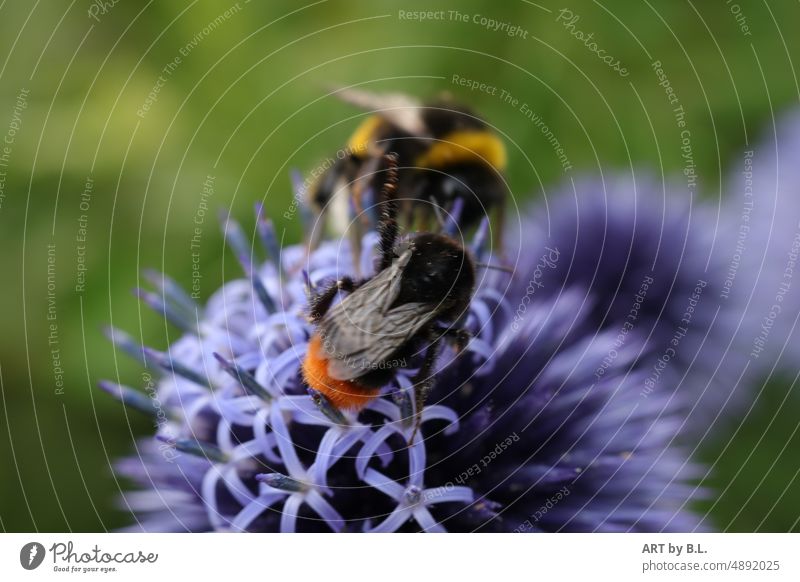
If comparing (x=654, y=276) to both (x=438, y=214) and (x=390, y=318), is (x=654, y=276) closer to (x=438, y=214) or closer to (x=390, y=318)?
(x=438, y=214)

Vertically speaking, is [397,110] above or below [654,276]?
above

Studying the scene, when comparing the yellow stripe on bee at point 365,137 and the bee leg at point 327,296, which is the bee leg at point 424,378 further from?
the yellow stripe on bee at point 365,137

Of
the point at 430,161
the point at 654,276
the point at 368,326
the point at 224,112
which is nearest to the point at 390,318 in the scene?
the point at 368,326

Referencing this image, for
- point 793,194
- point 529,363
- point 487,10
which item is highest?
point 487,10

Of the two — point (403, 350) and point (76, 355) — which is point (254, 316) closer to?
point (403, 350)
